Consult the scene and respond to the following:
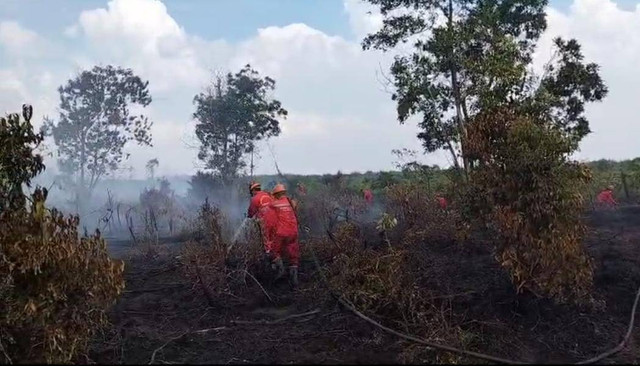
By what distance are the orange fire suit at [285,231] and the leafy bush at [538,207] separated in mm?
3622

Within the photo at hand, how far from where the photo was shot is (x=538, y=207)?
831 cm

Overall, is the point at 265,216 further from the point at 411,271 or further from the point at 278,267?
the point at 411,271

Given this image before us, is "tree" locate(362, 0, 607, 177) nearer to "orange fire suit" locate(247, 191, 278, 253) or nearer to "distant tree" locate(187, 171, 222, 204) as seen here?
"orange fire suit" locate(247, 191, 278, 253)

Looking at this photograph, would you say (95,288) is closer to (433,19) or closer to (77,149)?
(433,19)

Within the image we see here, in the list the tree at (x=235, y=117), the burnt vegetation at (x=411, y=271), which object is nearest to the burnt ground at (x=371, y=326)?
the burnt vegetation at (x=411, y=271)

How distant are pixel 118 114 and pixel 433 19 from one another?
71.1ft

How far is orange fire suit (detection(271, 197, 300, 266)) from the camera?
11297 millimetres

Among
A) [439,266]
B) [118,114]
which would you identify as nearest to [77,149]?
[118,114]

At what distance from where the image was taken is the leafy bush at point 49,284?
676cm

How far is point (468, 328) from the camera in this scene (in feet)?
28.8

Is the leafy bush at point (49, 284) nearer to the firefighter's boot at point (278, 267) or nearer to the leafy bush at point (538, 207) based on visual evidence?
the firefighter's boot at point (278, 267)

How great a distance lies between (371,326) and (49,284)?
399 centimetres

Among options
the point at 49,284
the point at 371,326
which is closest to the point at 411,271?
the point at 371,326

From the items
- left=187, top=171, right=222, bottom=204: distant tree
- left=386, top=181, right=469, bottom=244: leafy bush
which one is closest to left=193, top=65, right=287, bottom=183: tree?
left=187, top=171, right=222, bottom=204: distant tree
